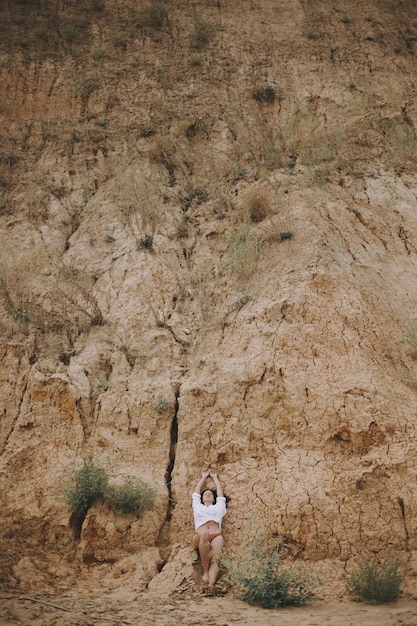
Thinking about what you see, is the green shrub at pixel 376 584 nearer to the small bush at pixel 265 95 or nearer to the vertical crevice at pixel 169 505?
the vertical crevice at pixel 169 505

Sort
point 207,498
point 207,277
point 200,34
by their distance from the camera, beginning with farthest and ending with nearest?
1. point 200,34
2. point 207,277
3. point 207,498

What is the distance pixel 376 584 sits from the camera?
15.0 ft

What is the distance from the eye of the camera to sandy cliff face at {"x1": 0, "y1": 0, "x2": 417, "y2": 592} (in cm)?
560

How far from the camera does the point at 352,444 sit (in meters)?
5.81

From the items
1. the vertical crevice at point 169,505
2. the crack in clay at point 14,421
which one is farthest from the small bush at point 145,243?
the vertical crevice at point 169,505

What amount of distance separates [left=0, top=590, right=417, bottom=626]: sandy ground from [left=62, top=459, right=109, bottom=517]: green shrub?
3.02 ft

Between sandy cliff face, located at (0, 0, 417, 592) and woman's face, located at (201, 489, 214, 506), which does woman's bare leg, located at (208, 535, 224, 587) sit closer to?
sandy cliff face, located at (0, 0, 417, 592)

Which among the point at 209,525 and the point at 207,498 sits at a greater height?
the point at 207,498

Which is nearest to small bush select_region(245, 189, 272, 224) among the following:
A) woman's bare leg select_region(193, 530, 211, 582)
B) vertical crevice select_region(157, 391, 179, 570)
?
vertical crevice select_region(157, 391, 179, 570)

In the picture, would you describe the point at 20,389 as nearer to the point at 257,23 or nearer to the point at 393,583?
the point at 393,583

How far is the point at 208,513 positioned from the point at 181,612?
1.09 meters

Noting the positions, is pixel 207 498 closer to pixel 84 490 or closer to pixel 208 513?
pixel 208 513

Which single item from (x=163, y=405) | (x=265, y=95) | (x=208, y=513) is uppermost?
(x=265, y=95)

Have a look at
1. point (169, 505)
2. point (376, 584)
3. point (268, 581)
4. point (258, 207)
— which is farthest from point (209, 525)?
point (258, 207)
